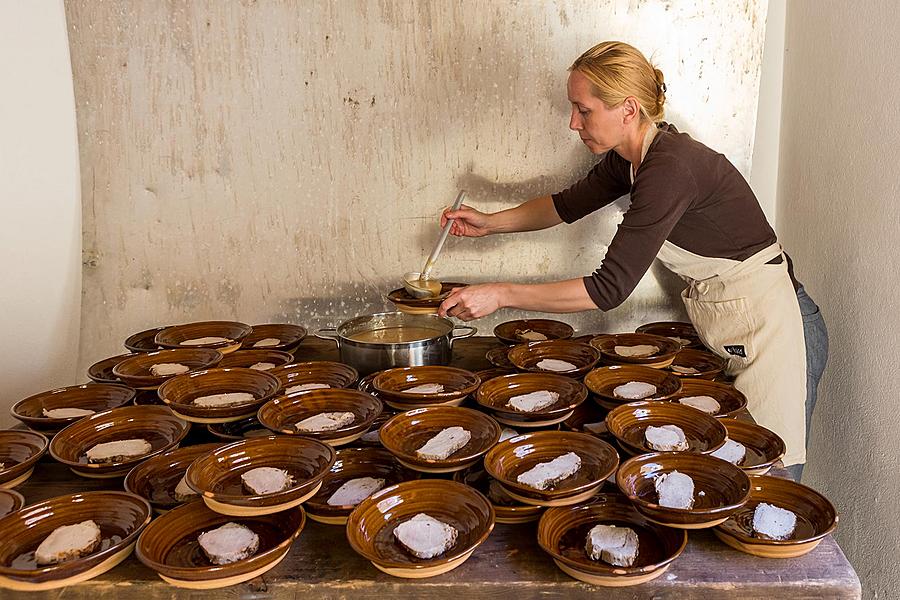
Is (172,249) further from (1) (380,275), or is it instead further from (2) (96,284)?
(1) (380,275)

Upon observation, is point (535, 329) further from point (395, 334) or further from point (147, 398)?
point (147, 398)

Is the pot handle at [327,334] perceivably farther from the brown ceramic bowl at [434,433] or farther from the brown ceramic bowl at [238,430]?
the brown ceramic bowl at [434,433]

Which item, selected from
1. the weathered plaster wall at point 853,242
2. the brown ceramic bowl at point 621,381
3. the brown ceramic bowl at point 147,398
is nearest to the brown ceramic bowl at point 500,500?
the brown ceramic bowl at point 621,381

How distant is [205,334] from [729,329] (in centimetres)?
178

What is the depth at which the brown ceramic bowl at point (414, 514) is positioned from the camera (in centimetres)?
136

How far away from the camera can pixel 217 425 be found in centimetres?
200

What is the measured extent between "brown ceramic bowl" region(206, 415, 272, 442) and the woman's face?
1.30m

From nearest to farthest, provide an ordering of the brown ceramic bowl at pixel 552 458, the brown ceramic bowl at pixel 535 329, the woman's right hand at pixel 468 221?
the brown ceramic bowl at pixel 552 458 < the brown ceramic bowl at pixel 535 329 < the woman's right hand at pixel 468 221

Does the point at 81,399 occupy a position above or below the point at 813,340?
below

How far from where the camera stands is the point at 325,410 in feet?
6.45

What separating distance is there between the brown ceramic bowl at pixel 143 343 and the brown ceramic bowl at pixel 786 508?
6.18ft

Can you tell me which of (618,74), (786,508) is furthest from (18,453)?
(618,74)

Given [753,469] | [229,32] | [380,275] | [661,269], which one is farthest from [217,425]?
[661,269]

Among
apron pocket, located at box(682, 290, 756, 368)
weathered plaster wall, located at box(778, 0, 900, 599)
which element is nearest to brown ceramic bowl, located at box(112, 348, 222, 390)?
apron pocket, located at box(682, 290, 756, 368)
